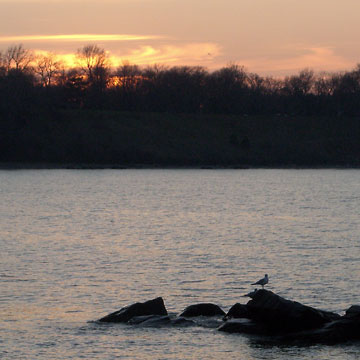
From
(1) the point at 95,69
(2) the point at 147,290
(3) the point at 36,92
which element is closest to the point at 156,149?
(3) the point at 36,92

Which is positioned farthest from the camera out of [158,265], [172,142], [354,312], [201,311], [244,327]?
[172,142]

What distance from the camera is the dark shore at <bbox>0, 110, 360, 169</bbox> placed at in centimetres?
15075

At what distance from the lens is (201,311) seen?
27.5 m

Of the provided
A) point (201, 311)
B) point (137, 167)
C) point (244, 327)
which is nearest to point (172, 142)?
point (137, 167)

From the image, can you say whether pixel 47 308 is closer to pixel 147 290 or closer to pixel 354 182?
pixel 147 290

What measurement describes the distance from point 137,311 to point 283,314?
191 inches

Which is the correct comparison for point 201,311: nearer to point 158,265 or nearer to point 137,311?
point 137,311

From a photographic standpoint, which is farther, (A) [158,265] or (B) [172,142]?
(B) [172,142]

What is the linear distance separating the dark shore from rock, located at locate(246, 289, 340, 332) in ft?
408

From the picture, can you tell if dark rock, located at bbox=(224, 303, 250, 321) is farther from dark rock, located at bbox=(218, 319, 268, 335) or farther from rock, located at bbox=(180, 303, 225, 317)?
rock, located at bbox=(180, 303, 225, 317)

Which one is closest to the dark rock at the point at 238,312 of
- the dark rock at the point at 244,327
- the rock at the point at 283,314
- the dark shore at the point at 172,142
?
the dark rock at the point at 244,327

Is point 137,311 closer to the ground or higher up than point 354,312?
closer to the ground

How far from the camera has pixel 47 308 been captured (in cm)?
2903

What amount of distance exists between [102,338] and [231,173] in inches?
5042
